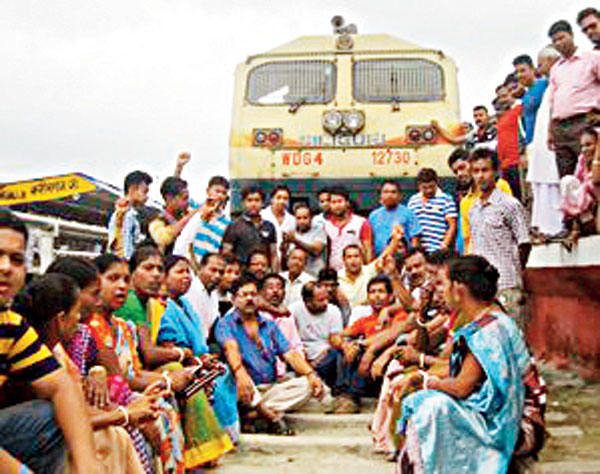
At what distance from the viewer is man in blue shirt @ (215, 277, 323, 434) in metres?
4.52

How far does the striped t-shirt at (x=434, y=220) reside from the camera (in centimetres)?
611

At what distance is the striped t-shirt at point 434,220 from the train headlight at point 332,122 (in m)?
2.10

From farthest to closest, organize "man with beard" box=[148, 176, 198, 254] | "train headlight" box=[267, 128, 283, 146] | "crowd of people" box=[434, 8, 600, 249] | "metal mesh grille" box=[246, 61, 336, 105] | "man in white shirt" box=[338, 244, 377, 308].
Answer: "metal mesh grille" box=[246, 61, 336, 105] → "train headlight" box=[267, 128, 283, 146] → "man in white shirt" box=[338, 244, 377, 308] → "man with beard" box=[148, 176, 198, 254] → "crowd of people" box=[434, 8, 600, 249]

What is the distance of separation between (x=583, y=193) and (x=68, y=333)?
10.7ft

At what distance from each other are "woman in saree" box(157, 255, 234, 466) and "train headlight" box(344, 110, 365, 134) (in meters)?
4.09

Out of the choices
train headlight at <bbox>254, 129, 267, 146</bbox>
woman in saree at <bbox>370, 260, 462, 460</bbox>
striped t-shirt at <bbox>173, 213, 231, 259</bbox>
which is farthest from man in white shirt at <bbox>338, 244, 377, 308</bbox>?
train headlight at <bbox>254, 129, 267, 146</bbox>

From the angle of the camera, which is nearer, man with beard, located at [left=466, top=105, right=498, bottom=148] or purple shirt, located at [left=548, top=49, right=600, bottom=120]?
purple shirt, located at [left=548, top=49, right=600, bottom=120]

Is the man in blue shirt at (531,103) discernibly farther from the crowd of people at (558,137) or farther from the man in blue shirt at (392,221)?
the man in blue shirt at (392,221)

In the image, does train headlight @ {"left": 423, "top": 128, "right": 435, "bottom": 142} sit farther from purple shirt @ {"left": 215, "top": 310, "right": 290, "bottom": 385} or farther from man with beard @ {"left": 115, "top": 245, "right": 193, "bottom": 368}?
man with beard @ {"left": 115, "top": 245, "right": 193, "bottom": 368}

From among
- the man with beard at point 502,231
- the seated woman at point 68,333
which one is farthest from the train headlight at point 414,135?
the seated woman at point 68,333

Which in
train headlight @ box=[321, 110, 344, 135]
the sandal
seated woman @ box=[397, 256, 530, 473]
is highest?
train headlight @ box=[321, 110, 344, 135]

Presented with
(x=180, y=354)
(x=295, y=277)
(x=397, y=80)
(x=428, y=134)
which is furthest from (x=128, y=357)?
(x=397, y=80)

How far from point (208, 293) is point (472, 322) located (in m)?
2.36

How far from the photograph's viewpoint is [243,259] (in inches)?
229
